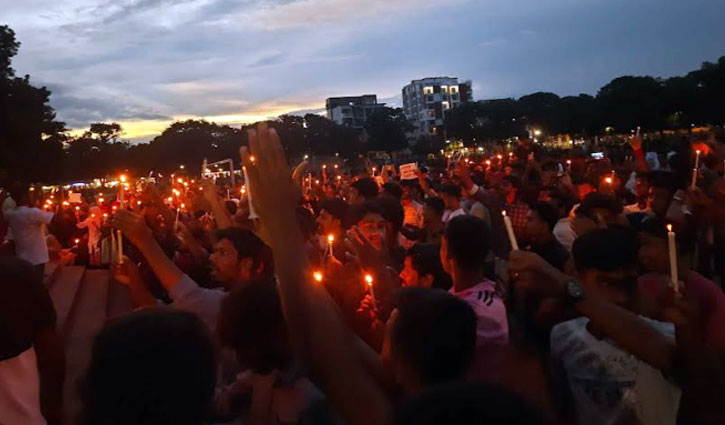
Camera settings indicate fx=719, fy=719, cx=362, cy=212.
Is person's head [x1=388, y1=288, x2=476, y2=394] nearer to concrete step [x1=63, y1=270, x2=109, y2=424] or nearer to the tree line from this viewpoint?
concrete step [x1=63, y1=270, x2=109, y2=424]

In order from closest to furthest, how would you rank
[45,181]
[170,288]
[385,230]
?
[170,288], [385,230], [45,181]

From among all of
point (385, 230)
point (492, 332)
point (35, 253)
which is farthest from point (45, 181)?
point (492, 332)

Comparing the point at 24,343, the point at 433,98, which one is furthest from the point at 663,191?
the point at 433,98

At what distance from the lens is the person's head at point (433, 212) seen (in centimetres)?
824

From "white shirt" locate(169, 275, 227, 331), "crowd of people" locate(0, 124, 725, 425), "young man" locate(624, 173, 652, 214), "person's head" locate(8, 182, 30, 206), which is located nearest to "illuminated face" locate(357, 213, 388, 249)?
"crowd of people" locate(0, 124, 725, 425)

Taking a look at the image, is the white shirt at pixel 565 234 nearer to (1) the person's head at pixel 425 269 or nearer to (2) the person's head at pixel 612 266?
(1) the person's head at pixel 425 269

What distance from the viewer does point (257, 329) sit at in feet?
8.95

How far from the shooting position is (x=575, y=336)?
3119 millimetres

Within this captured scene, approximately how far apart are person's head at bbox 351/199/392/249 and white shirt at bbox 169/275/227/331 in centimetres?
242

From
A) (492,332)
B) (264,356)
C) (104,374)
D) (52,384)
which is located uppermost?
(104,374)

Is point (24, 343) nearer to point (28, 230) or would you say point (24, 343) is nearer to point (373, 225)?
point (373, 225)

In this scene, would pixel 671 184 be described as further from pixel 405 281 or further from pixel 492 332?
pixel 492 332

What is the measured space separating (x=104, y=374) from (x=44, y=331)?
230 cm

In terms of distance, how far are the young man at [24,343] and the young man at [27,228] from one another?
6.17 meters
